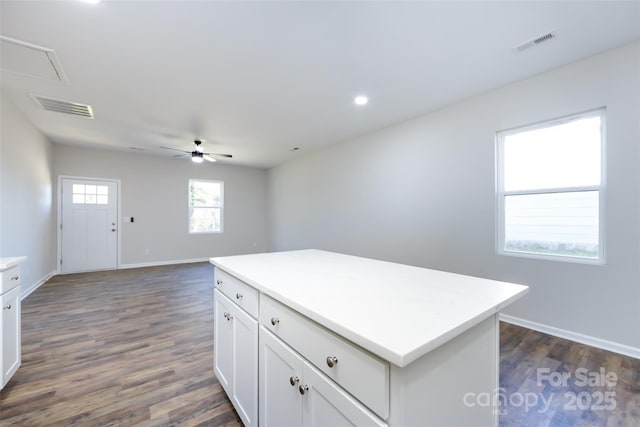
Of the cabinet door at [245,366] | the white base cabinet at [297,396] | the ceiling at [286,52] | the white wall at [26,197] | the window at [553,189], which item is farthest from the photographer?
the white wall at [26,197]

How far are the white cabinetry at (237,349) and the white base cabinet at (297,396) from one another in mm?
103

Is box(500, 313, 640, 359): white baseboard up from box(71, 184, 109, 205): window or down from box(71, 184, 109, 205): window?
down

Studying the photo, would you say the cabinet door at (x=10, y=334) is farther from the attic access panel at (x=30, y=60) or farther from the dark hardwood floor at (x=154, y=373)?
the attic access panel at (x=30, y=60)

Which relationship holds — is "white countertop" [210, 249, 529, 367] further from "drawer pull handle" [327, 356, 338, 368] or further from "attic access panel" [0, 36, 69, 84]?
"attic access panel" [0, 36, 69, 84]

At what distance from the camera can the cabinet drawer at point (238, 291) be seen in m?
1.38

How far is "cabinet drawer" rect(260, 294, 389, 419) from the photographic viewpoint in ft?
2.31

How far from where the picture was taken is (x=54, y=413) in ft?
5.34

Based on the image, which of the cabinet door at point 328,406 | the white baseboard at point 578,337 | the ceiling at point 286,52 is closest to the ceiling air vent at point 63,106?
the ceiling at point 286,52

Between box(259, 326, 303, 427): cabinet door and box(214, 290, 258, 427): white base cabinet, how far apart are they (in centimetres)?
9

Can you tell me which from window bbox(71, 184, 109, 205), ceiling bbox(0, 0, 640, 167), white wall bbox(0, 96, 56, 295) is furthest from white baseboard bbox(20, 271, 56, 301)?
ceiling bbox(0, 0, 640, 167)

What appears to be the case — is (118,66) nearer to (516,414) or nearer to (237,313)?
(237,313)

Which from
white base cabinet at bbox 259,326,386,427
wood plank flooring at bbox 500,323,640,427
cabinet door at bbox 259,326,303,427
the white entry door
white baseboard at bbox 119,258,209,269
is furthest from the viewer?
white baseboard at bbox 119,258,209,269

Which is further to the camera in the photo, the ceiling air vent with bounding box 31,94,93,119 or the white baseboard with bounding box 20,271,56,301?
the white baseboard with bounding box 20,271,56,301

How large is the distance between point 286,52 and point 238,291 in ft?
6.79
